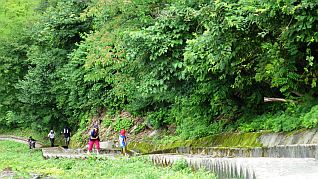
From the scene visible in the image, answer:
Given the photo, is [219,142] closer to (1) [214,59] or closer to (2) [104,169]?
(1) [214,59]

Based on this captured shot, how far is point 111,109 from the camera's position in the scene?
92.7 ft

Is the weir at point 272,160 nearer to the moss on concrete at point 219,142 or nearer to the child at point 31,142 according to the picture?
the moss on concrete at point 219,142

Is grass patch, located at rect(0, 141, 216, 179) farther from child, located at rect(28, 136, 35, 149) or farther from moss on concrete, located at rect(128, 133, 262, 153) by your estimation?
child, located at rect(28, 136, 35, 149)

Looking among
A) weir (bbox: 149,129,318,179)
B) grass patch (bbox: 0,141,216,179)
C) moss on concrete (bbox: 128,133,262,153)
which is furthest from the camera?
moss on concrete (bbox: 128,133,262,153)

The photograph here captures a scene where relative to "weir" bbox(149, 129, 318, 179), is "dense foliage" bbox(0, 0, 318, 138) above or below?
above

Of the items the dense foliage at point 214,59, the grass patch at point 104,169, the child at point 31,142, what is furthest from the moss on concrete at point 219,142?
the child at point 31,142

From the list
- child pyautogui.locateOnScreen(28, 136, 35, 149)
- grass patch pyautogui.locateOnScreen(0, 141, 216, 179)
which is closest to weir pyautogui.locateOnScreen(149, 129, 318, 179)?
grass patch pyautogui.locateOnScreen(0, 141, 216, 179)

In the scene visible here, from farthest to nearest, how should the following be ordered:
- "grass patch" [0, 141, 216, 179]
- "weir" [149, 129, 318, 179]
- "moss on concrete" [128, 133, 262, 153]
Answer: "moss on concrete" [128, 133, 262, 153] < "grass patch" [0, 141, 216, 179] < "weir" [149, 129, 318, 179]

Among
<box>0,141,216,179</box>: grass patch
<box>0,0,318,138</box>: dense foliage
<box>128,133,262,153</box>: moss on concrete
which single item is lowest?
<box>0,141,216,179</box>: grass patch

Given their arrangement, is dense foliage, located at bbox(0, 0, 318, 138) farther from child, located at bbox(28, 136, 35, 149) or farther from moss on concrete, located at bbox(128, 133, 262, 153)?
child, located at bbox(28, 136, 35, 149)

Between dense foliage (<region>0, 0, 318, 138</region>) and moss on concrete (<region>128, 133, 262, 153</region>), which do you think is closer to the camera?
dense foliage (<region>0, 0, 318, 138</region>)

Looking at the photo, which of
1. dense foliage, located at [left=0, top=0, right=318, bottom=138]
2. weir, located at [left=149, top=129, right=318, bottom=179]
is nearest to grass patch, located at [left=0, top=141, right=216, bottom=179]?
weir, located at [left=149, top=129, right=318, bottom=179]

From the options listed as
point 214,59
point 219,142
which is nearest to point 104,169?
point 219,142

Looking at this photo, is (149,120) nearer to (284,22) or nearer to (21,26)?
(284,22)
